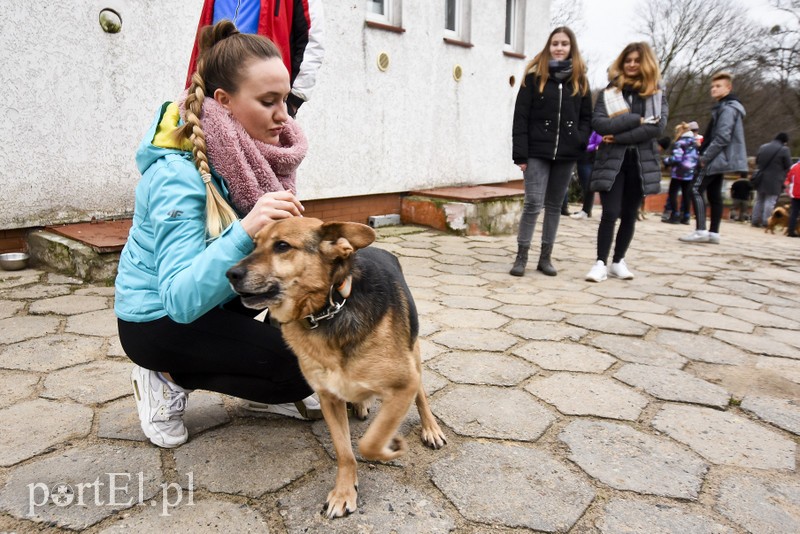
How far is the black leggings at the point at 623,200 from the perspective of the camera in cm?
499

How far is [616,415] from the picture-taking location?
251cm

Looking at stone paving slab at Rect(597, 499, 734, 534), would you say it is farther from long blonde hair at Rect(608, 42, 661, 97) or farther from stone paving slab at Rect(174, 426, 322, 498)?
long blonde hair at Rect(608, 42, 661, 97)

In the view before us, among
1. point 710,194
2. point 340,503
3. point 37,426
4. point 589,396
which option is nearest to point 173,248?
point 340,503

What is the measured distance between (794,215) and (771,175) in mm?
2202

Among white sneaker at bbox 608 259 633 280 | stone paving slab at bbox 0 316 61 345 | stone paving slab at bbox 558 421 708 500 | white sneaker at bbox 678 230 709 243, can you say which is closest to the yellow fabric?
stone paving slab at bbox 558 421 708 500

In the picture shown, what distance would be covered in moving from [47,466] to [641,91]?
5353mm

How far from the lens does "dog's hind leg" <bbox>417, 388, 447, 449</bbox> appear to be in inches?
88.2

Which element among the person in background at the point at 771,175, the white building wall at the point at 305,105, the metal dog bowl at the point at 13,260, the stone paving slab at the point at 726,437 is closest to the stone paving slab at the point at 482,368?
the stone paving slab at the point at 726,437

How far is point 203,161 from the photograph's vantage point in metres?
1.88

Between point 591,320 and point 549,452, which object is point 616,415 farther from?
point 591,320

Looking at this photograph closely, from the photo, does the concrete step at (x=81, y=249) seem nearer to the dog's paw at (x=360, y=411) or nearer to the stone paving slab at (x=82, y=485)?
the stone paving slab at (x=82, y=485)

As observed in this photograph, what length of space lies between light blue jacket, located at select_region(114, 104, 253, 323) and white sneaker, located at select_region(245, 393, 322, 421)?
2.42ft

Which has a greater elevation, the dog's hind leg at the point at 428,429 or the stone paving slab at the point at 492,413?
the dog's hind leg at the point at 428,429

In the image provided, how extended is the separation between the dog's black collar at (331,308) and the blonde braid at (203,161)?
1.57 feet
